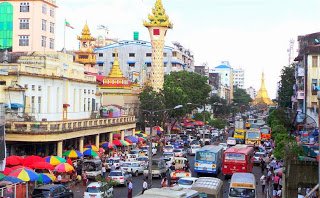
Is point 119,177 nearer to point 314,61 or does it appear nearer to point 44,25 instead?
point 314,61

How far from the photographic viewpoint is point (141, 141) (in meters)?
69.1

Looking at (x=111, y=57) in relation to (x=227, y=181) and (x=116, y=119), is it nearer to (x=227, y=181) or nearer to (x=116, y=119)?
(x=116, y=119)

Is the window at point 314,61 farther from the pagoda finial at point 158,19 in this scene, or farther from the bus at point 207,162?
the pagoda finial at point 158,19

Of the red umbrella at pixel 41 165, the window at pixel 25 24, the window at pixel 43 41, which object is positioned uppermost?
the window at pixel 25 24

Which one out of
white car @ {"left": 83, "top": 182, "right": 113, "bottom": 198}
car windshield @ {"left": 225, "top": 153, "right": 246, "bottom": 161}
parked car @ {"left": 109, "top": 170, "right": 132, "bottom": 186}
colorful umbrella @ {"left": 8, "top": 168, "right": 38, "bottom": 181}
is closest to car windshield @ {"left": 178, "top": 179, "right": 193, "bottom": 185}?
white car @ {"left": 83, "top": 182, "right": 113, "bottom": 198}

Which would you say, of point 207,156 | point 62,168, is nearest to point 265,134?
point 207,156

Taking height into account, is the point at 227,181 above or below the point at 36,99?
below

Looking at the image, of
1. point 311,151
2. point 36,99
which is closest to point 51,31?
point 36,99

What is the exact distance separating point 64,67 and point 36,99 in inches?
257

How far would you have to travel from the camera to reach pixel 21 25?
76.2 meters

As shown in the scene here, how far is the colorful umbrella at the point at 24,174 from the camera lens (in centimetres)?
3091

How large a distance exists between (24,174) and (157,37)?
63.7 m

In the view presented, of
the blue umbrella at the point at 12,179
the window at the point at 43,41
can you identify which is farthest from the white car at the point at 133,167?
the window at the point at 43,41

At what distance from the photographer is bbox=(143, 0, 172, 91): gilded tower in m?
91.9
